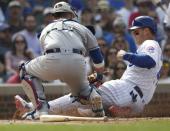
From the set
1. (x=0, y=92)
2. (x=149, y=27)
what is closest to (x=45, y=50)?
(x=149, y=27)

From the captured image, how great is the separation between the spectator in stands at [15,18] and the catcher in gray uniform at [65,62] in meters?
5.59

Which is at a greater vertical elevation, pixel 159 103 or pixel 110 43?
pixel 110 43

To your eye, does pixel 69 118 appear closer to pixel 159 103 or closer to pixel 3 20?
pixel 159 103

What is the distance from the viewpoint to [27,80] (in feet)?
30.2

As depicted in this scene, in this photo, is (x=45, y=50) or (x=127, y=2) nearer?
(x=45, y=50)

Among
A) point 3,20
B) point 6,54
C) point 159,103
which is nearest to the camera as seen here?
point 159,103

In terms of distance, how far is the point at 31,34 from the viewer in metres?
14.7

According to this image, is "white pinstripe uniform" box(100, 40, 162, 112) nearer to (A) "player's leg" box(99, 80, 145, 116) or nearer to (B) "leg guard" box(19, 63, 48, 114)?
(A) "player's leg" box(99, 80, 145, 116)

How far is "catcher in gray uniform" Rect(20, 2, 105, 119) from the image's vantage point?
29.3 feet

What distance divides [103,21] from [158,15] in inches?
48.1

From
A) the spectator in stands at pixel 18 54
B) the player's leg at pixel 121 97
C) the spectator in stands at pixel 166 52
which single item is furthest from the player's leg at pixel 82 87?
the spectator in stands at pixel 166 52

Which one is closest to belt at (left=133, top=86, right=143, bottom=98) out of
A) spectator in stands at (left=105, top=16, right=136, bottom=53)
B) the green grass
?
the green grass

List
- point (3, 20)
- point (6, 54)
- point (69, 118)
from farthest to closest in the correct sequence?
point (3, 20), point (6, 54), point (69, 118)

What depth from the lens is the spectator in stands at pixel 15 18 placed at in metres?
14.9
